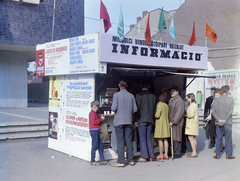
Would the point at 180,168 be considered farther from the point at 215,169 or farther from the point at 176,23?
the point at 176,23

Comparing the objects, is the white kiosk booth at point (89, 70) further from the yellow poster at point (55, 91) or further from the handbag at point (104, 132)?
the handbag at point (104, 132)

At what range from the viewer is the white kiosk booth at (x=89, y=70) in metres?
6.26

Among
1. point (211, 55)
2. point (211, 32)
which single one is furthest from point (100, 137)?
point (211, 55)

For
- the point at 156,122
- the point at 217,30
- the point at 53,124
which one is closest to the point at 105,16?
the point at 156,122

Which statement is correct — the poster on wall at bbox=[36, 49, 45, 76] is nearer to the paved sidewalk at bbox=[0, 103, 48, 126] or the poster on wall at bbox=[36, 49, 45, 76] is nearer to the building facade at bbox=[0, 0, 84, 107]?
the paved sidewalk at bbox=[0, 103, 48, 126]

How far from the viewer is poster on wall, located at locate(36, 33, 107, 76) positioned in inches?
241

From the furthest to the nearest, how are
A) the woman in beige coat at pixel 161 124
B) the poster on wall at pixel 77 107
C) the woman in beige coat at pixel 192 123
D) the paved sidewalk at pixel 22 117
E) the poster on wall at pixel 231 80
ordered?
1. the poster on wall at pixel 231 80
2. the paved sidewalk at pixel 22 117
3. the woman in beige coat at pixel 192 123
4. the woman in beige coat at pixel 161 124
5. the poster on wall at pixel 77 107

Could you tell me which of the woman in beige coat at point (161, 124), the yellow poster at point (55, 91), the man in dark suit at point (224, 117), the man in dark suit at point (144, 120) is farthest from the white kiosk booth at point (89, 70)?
the man in dark suit at point (224, 117)

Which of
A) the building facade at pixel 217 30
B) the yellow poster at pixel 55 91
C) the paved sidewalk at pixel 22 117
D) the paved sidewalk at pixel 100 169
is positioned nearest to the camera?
the paved sidewalk at pixel 100 169

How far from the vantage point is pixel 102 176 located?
535cm

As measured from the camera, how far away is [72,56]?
22.3ft

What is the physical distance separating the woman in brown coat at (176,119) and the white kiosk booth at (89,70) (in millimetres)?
761

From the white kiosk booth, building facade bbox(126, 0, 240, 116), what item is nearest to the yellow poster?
the white kiosk booth

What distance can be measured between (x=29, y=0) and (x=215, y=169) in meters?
14.9
